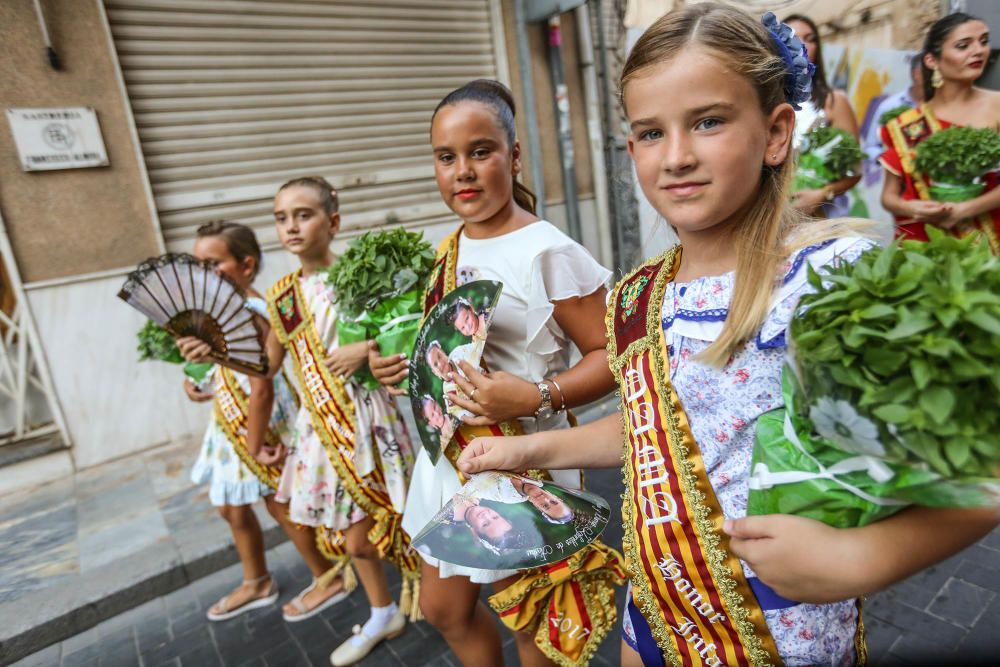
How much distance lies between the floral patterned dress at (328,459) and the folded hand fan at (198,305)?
32 cm

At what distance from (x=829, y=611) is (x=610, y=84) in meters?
7.66

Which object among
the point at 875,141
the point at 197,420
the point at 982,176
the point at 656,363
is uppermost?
the point at 875,141

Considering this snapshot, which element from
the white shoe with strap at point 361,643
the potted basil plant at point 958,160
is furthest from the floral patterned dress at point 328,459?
the potted basil plant at point 958,160

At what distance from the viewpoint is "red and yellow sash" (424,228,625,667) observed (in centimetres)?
186

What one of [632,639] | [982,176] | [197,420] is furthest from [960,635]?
[197,420]

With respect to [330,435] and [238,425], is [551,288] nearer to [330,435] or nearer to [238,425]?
[330,435]

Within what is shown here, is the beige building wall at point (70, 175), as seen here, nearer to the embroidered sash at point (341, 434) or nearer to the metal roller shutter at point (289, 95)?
the metal roller shutter at point (289, 95)

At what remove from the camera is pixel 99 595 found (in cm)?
339

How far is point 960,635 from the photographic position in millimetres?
2439

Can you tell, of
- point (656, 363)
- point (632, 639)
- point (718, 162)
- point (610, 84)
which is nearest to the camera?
point (718, 162)

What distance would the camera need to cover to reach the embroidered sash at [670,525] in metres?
1.22

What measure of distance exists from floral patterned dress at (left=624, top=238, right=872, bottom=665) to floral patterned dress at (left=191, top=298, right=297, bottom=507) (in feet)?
7.75

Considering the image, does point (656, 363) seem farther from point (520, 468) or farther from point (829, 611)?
point (829, 611)

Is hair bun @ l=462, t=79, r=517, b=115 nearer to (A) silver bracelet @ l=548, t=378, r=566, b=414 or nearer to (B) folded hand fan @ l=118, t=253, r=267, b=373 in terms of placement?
(A) silver bracelet @ l=548, t=378, r=566, b=414
